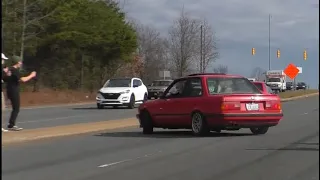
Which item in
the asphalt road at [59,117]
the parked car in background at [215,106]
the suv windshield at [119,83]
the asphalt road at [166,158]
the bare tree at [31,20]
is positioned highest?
the bare tree at [31,20]

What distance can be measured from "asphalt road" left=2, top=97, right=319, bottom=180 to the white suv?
1463cm

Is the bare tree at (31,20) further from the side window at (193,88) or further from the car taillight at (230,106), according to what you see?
the car taillight at (230,106)

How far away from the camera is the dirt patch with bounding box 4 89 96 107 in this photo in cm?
4141

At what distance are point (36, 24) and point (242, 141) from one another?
3211cm

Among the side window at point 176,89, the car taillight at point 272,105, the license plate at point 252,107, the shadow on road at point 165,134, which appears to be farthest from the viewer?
the side window at point 176,89

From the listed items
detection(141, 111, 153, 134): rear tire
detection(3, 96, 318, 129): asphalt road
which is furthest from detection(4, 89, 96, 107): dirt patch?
detection(141, 111, 153, 134): rear tire

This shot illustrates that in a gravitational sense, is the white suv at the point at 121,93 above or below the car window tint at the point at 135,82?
below

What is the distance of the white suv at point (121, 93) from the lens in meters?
30.3

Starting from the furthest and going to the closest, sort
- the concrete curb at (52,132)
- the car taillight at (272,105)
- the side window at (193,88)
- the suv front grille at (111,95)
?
the suv front grille at (111,95)
the side window at (193,88)
the car taillight at (272,105)
the concrete curb at (52,132)

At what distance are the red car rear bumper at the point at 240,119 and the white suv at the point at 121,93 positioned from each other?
52.9 feet

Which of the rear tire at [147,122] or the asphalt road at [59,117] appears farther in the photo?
the asphalt road at [59,117]

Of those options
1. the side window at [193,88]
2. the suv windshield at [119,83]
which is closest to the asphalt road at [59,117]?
the suv windshield at [119,83]

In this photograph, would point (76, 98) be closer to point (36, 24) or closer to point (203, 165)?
point (36, 24)

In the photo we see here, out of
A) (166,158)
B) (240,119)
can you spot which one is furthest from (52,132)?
(166,158)
